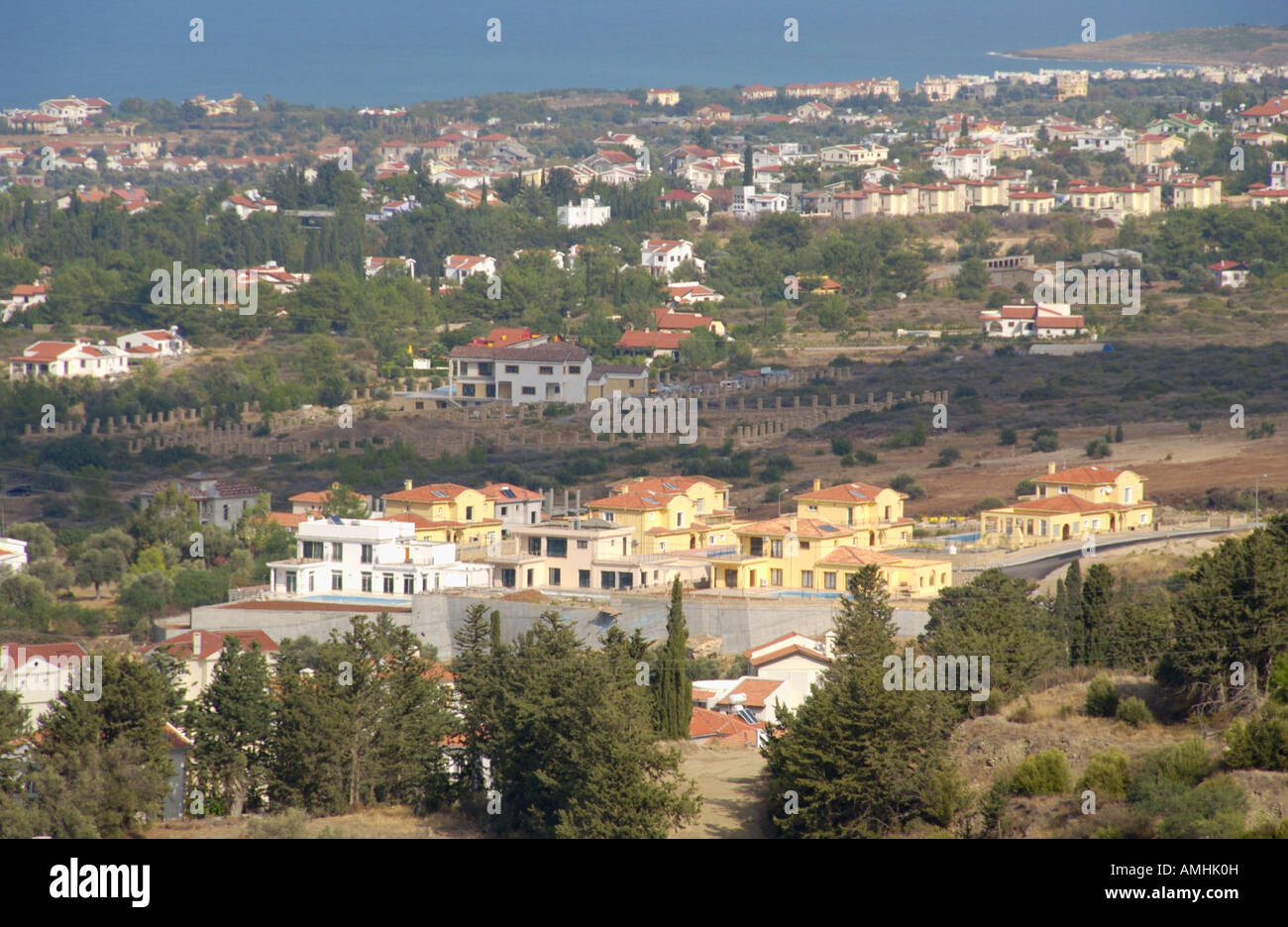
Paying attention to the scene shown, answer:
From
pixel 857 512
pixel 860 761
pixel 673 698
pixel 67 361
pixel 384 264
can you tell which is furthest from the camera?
pixel 384 264

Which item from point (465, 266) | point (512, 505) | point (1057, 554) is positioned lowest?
point (1057, 554)

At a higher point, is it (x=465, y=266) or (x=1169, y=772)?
(x=465, y=266)

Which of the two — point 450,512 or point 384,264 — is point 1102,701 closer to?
point 450,512

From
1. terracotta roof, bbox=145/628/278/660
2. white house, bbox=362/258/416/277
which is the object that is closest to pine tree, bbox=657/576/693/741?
terracotta roof, bbox=145/628/278/660

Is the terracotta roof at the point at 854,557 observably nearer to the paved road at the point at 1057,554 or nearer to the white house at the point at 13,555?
the paved road at the point at 1057,554

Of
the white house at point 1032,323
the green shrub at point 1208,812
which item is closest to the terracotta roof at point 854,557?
the green shrub at point 1208,812

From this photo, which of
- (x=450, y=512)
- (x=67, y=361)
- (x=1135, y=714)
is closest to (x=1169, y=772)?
(x=1135, y=714)

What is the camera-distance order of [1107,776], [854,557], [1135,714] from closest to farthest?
[1107,776]
[1135,714]
[854,557]
